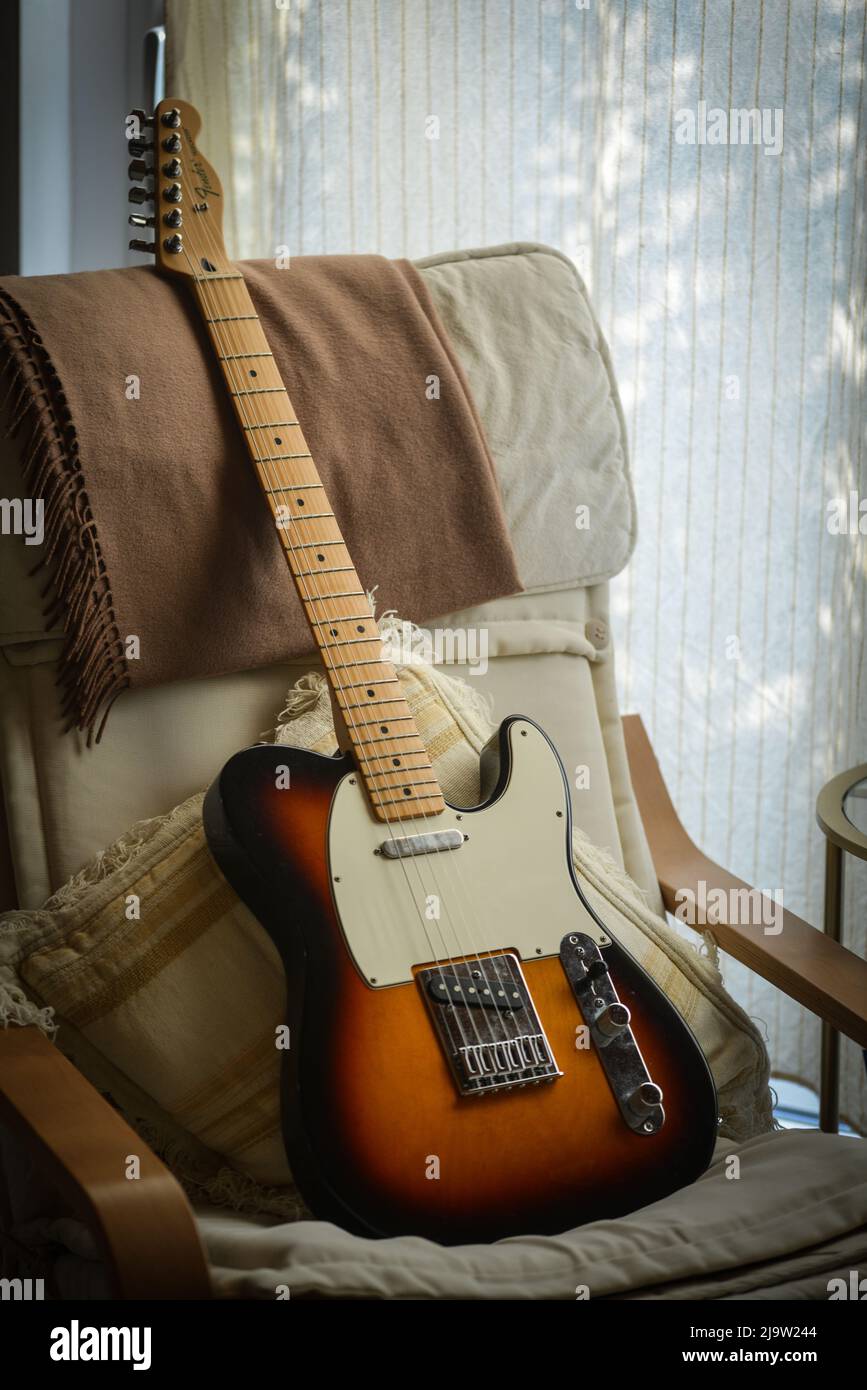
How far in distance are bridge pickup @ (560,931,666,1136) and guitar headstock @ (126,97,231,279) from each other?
0.72 m

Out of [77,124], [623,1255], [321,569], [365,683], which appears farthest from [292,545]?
[77,124]

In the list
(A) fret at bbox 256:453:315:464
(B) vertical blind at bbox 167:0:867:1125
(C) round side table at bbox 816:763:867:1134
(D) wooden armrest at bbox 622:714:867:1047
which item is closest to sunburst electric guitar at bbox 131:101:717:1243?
(A) fret at bbox 256:453:315:464

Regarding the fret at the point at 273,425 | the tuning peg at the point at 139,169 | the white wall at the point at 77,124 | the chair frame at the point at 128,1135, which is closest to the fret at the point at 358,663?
the fret at the point at 273,425

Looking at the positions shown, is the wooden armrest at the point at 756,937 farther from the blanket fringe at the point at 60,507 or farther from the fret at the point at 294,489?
the blanket fringe at the point at 60,507

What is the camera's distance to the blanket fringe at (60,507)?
102 cm

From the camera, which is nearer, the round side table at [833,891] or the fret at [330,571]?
the fret at [330,571]

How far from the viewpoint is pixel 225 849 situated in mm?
933

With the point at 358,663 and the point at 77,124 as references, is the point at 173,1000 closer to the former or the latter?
the point at 358,663

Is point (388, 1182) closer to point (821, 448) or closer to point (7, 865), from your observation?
point (7, 865)

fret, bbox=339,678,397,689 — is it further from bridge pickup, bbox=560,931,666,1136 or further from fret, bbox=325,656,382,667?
Result: bridge pickup, bbox=560,931,666,1136

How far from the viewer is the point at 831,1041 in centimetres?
128

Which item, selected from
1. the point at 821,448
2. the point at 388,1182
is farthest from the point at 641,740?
the point at 388,1182

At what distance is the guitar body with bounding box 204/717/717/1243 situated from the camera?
2.79 feet

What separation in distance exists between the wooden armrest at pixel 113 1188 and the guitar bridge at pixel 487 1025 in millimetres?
249
